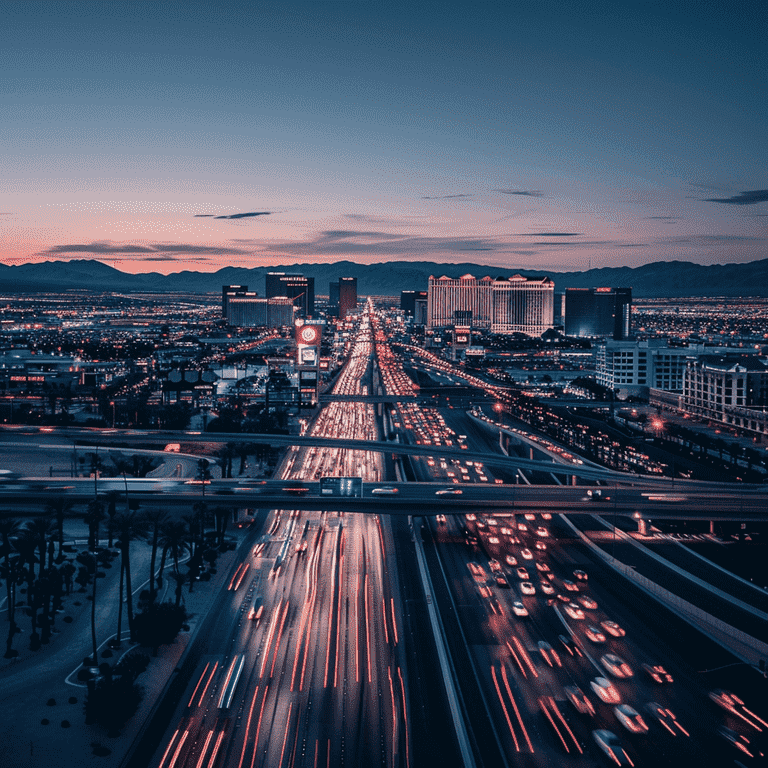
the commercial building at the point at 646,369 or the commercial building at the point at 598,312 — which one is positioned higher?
the commercial building at the point at 598,312

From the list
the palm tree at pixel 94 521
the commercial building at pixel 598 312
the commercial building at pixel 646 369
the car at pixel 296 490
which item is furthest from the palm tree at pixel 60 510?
the commercial building at pixel 598 312

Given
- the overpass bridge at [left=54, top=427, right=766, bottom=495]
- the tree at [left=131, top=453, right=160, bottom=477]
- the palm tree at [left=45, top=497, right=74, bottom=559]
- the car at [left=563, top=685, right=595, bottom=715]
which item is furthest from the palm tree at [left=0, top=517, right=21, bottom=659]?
the overpass bridge at [left=54, top=427, right=766, bottom=495]

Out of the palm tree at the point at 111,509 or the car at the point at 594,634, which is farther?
the palm tree at the point at 111,509

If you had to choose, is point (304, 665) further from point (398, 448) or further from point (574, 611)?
point (398, 448)

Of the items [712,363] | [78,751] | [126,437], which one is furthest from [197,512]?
[712,363]

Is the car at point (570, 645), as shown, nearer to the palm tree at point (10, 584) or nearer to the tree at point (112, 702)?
the tree at point (112, 702)

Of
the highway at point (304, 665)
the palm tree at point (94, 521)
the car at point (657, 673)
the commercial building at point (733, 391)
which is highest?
the commercial building at point (733, 391)
